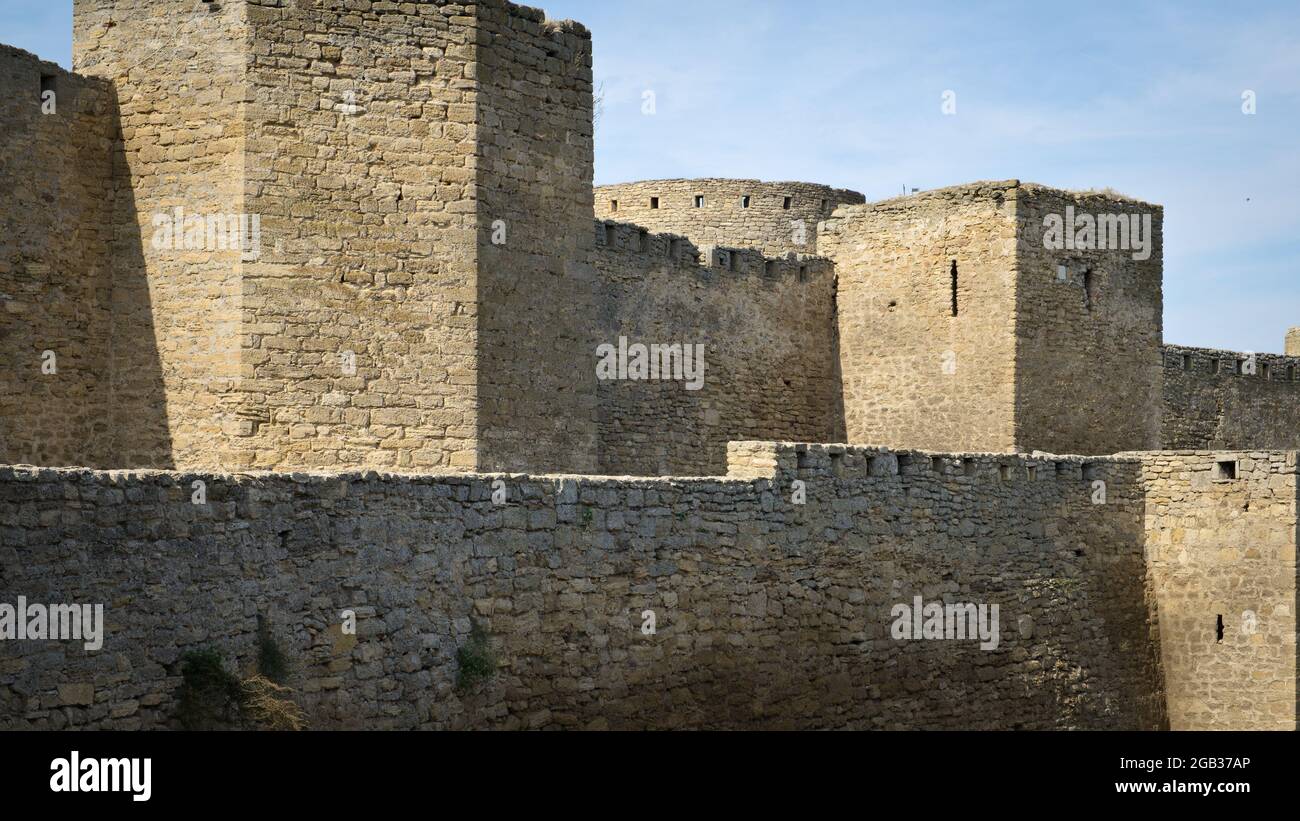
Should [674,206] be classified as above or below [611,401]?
above

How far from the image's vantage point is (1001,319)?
17.6m

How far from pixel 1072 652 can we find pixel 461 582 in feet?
25.3

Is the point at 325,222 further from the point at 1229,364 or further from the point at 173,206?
the point at 1229,364

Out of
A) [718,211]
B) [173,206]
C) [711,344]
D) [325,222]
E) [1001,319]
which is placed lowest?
[711,344]

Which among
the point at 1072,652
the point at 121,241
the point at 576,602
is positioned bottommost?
the point at 1072,652

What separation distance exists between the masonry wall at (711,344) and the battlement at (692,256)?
0.04 ft

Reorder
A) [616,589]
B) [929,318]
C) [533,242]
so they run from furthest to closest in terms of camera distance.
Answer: [929,318] → [533,242] → [616,589]

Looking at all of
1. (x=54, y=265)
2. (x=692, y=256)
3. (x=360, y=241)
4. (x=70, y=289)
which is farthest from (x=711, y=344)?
(x=54, y=265)

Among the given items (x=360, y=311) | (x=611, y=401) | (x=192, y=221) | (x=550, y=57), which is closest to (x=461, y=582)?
(x=360, y=311)

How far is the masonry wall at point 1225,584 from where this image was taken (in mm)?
15477

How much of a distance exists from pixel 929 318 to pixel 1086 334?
1.84 m

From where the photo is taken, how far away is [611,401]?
16.8m

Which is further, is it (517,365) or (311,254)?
(517,365)

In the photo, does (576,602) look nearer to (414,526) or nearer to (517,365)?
(414,526)
